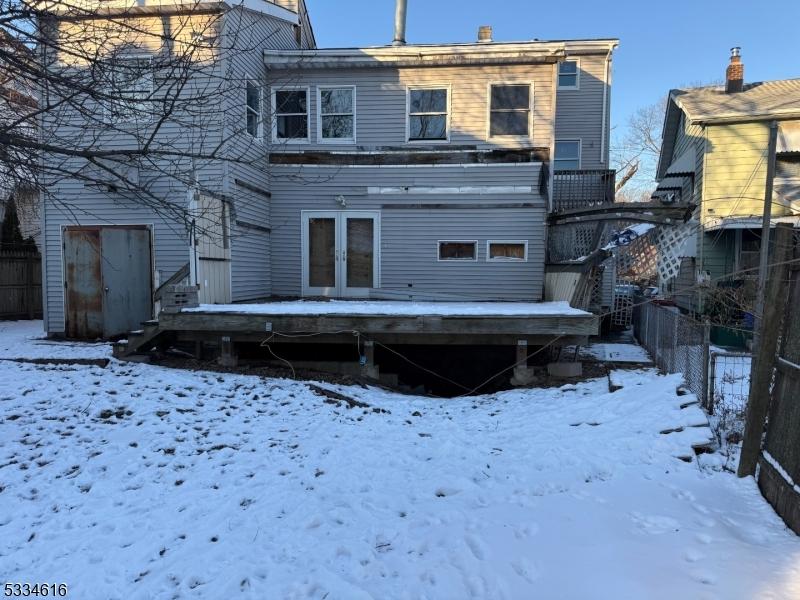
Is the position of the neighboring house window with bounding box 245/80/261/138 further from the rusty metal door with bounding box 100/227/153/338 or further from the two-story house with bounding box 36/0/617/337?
the rusty metal door with bounding box 100/227/153/338

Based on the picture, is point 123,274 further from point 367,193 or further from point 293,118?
point 367,193

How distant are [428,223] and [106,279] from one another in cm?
670

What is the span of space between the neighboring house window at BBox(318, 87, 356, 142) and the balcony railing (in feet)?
16.4

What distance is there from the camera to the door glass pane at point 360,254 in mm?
11133

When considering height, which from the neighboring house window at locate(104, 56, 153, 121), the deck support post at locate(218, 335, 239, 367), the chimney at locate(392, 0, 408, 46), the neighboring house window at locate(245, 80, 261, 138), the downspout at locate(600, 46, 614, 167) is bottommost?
the deck support post at locate(218, 335, 239, 367)

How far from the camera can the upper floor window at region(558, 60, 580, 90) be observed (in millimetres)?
14575

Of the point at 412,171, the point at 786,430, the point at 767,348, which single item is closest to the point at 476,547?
the point at 786,430

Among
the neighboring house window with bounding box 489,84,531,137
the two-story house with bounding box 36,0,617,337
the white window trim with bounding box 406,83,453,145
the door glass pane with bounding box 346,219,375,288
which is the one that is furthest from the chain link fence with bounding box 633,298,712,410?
the door glass pane with bounding box 346,219,375,288

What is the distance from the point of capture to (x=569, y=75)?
14719 mm

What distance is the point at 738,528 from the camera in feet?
9.64

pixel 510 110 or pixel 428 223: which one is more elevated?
pixel 510 110

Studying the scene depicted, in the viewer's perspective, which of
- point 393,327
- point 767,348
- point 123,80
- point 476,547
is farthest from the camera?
point 393,327

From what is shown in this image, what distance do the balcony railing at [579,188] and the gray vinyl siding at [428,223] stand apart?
6.06ft

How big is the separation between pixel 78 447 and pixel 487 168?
350 inches
